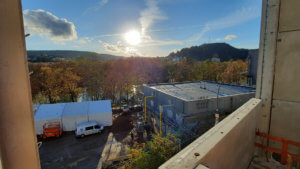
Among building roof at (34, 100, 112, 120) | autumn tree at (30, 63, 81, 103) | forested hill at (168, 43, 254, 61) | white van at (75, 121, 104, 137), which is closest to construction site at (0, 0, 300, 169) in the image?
white van at (75, 121, 104, 137)

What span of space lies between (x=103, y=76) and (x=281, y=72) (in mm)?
17906

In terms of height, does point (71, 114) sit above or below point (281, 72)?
below

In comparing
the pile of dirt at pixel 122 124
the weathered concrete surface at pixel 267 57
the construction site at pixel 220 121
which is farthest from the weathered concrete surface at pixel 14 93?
the pile of dirt at pixel 122 124

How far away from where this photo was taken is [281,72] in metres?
3.07

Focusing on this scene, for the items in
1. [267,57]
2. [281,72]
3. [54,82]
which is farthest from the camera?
[54,82]

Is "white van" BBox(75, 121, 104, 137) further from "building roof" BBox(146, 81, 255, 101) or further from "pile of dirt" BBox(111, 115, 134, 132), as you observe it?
"building roof" BBox(146, 81, 255, 101)

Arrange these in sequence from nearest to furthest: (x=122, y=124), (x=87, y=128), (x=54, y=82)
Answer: (x=87, y=128) < (x=122, y=124) < (x=54, y=82)

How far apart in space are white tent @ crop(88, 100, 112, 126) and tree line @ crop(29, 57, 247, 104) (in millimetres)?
6614

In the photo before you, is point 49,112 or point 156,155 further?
point 49,112

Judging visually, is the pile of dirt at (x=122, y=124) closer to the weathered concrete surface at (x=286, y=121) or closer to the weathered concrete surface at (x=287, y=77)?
the weathered concrete surface at (x=286, y=121)

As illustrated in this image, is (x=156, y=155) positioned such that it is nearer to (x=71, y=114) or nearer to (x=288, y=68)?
(x=288, y=68)

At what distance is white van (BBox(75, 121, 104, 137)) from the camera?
33.1 ft

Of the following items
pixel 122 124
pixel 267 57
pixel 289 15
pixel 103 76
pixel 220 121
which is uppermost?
pixel 289 15

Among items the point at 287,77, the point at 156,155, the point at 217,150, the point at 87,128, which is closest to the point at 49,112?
the point at 87,128
